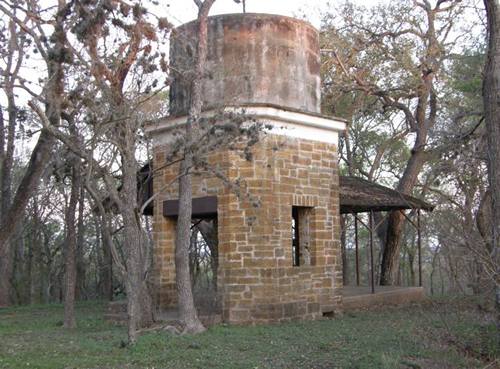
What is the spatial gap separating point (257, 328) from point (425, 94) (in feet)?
36.3

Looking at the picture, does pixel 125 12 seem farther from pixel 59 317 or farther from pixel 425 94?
pixel 425 94

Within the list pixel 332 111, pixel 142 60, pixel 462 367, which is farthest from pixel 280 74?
pixel 332 111

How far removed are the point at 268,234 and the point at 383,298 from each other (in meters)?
5.22

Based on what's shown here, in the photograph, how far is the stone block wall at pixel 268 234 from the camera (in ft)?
41.8

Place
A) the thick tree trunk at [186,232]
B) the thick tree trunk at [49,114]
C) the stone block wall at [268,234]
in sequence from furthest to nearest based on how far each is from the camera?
the stone block wall at [268,234] < the thick tree trunk at [186,232] < the thick tree trunk at [49,114]

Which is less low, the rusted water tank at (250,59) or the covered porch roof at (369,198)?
the rusted water tank at (250,59)

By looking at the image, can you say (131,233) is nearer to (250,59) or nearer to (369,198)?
(250,59)

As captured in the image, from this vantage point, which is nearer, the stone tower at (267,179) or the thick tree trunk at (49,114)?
the thick tree trunk at (49,114)

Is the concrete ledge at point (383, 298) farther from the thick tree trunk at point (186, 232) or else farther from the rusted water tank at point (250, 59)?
the thick tree trunk at point (186, 232)

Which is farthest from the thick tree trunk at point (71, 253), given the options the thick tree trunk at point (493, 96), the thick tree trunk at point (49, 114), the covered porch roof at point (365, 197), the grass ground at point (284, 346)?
the thick tree trunk at point (493, 96)

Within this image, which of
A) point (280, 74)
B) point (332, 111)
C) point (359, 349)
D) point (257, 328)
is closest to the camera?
point (359, 349)

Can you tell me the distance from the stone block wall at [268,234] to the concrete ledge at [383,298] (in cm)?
138

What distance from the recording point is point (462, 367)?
328 inches

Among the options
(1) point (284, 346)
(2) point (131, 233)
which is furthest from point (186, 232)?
(1) point (284, 346)
